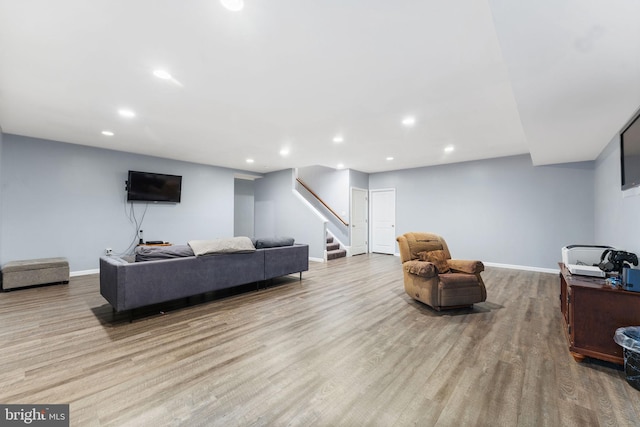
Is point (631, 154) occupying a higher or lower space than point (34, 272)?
higher

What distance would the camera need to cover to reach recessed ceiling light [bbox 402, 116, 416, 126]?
3.72 meters

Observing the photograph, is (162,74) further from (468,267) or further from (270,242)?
(468,267)

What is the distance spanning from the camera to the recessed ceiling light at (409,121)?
12.2ft

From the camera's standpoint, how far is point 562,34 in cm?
160

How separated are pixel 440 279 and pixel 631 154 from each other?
7.59ft

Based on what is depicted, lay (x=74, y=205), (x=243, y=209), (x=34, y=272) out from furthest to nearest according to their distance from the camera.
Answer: (x=243, y=209) < (x=74, y=205) < (x=34, y=272)

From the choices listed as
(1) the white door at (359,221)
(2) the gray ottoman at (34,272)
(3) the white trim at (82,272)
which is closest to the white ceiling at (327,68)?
(2) the gray ottoman at (34,272)

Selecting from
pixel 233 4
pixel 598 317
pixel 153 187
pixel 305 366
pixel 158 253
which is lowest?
pixel 305 366

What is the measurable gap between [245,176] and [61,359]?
21.5ft

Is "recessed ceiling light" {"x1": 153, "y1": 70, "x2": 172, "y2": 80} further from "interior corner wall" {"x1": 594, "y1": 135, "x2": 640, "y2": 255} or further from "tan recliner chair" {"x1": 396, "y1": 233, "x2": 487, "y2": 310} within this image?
"interior corner wall" {"x1": 594, "y1": 135, "x2": 640, "y2": 255}

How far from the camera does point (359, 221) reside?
324 inches

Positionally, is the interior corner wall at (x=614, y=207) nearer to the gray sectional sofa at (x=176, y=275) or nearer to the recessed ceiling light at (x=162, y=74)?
the gray sectional sofa at (x=176, y=275)

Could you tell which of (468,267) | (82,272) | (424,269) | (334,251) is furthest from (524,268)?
(82,272)

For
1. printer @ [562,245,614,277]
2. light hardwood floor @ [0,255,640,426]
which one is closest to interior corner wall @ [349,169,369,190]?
light hardwood floor @ [0,255,640,426]
